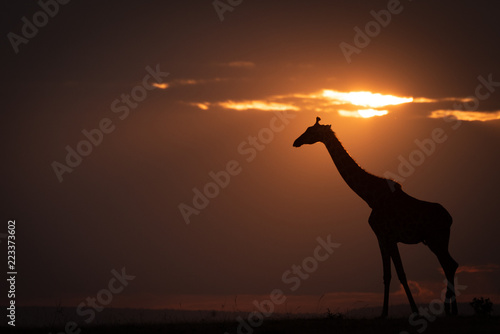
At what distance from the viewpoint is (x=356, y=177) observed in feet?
85.4

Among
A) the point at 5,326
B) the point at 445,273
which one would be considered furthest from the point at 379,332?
the point at 5,326

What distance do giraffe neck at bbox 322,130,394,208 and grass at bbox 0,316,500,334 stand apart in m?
5.05

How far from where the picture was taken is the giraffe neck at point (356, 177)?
25375mm

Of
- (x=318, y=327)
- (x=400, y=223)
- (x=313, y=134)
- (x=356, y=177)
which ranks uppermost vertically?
(x=313, y=134)

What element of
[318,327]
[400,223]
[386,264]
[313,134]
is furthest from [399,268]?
[313,134]

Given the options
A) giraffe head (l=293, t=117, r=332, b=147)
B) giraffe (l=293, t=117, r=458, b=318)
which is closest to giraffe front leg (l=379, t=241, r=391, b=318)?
giraffe (l=293, t=117, r=458, b=318)

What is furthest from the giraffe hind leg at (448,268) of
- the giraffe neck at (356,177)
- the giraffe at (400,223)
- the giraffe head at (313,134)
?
the giraffe head at (313,134)

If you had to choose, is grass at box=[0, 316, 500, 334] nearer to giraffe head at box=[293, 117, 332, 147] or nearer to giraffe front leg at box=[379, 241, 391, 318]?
giraffe front leg at box=[379, 241, 391, 318]

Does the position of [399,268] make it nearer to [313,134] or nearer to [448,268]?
[448,268]

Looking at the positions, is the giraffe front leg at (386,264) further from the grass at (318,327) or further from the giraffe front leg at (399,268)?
the grass at (318,327)

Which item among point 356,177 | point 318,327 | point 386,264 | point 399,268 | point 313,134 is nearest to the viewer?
point 318,327

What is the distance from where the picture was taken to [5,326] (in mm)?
23422

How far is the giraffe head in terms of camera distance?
87.8 ft

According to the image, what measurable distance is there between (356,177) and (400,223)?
8.90 feet
